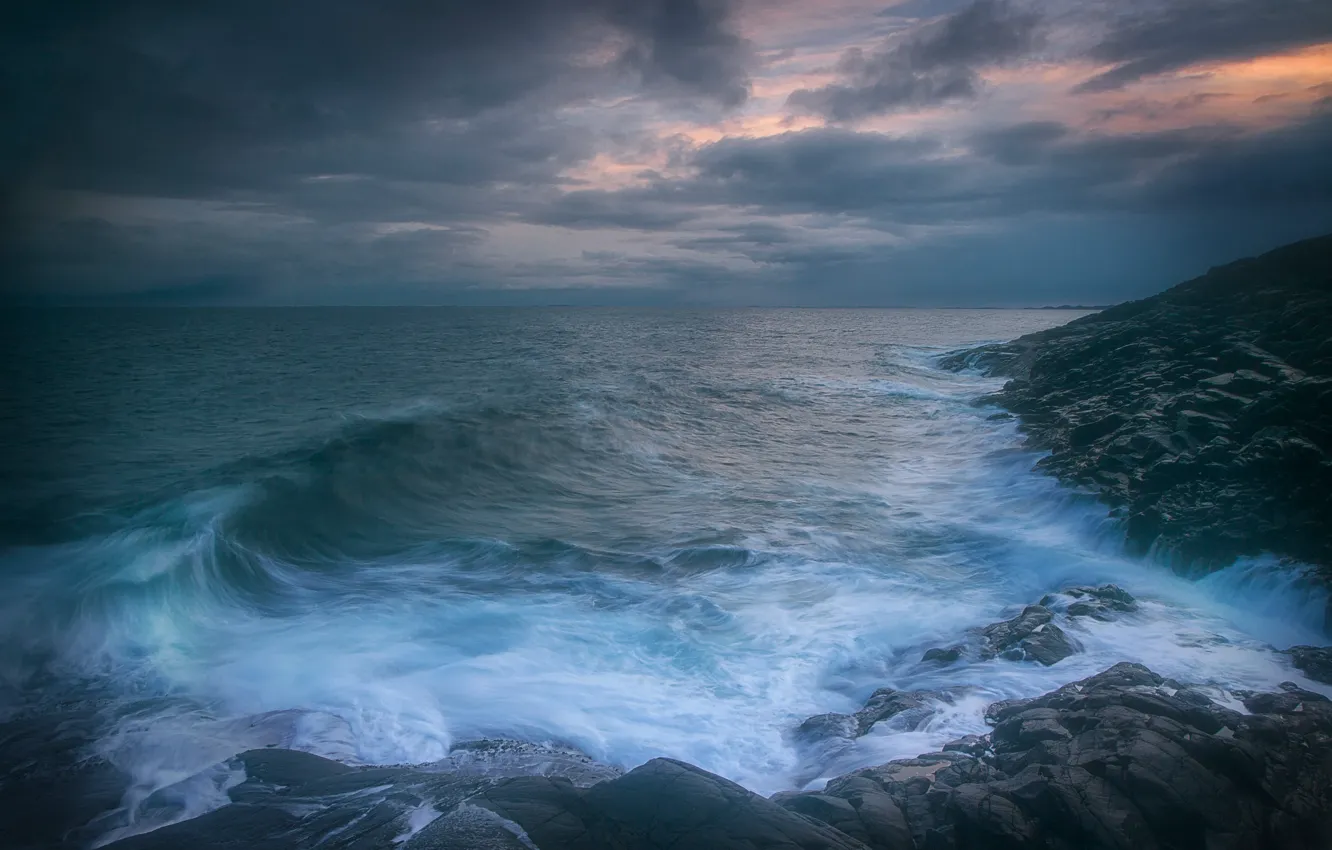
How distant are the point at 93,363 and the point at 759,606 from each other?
41219 millimetres

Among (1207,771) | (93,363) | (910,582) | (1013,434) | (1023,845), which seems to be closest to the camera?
(1023,845)

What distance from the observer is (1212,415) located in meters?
14.1

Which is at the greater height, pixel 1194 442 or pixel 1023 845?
pixel 1194 442

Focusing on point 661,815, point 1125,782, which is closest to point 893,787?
point 1125,782

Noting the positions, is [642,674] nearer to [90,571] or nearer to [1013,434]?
[90,571]

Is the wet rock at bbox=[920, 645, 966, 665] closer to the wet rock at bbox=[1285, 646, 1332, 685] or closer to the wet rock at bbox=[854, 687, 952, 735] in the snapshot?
the wet rock at bbox=[854, 687, 952, 735]

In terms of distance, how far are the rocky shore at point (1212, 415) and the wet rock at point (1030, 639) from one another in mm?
3347

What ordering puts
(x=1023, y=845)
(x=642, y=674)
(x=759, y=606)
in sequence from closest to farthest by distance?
1. (x=1023, y=845)
2. (x=642, y=674)
3. (x=759, y=606)

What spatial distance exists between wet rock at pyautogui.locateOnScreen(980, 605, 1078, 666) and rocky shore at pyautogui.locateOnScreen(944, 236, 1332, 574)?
3347 mm

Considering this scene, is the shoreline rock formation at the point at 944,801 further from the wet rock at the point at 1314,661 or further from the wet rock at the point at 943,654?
the wet rock at the point at 943,654

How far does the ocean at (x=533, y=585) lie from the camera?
7277 millimetres

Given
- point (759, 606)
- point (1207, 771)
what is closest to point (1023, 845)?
point (1207, 771)

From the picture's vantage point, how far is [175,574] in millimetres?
10641

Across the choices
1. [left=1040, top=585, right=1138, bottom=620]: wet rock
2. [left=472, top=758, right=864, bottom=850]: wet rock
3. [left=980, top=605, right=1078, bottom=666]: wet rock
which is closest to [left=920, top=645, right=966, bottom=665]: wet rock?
[left=980, top=605, right=1078, bottom=666]: wet rock
